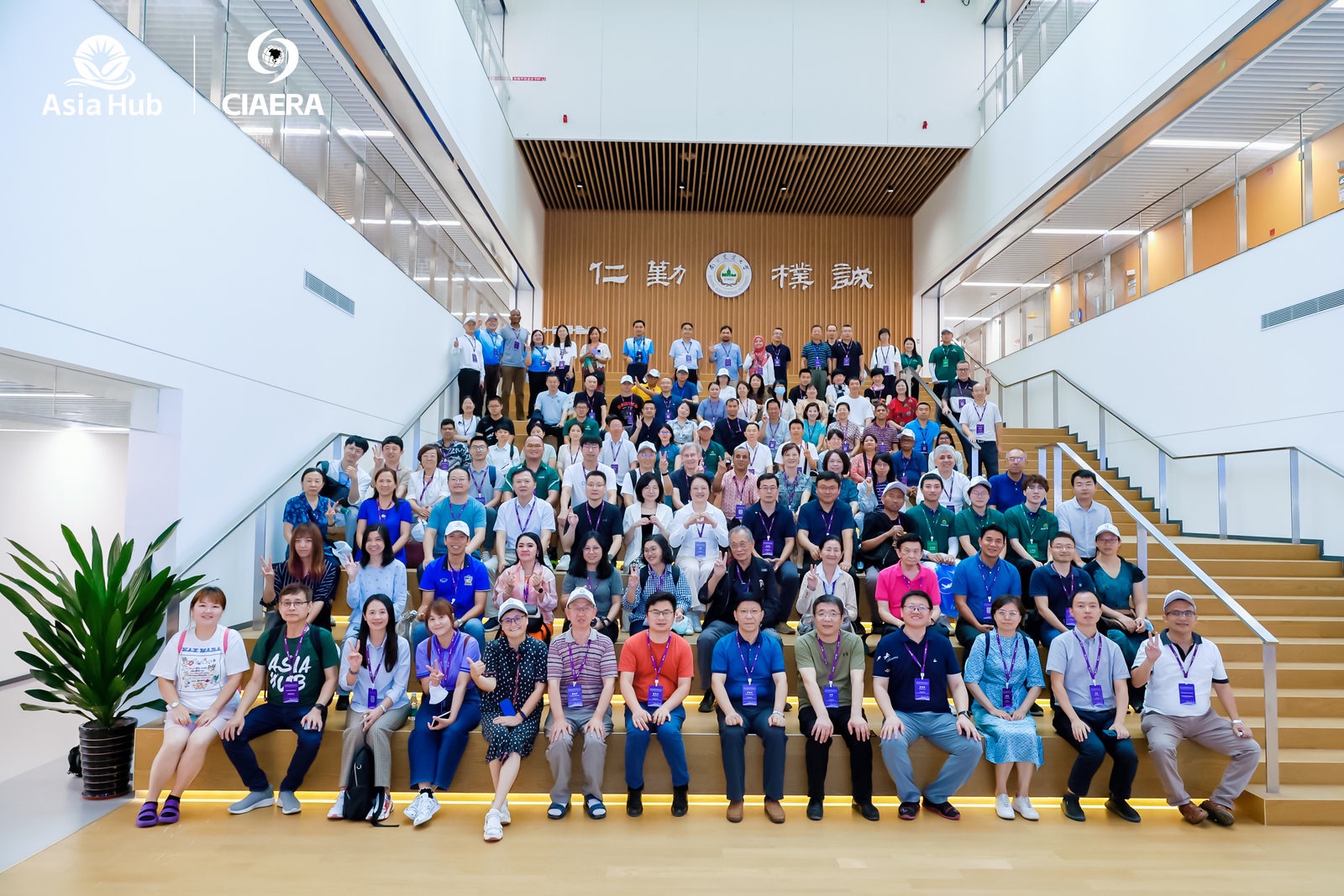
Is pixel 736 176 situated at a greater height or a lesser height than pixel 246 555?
greater

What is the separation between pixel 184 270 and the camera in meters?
5.68

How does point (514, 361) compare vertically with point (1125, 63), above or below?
below

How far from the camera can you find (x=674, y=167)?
50.8ft

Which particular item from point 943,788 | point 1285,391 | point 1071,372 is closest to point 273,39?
point 943,788

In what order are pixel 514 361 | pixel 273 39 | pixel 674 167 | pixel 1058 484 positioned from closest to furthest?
pixel 273 39 < pixel 1058 484 < pixel 514 361 < pixel 674 167

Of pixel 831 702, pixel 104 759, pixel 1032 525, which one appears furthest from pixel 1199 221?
pixel 104 759

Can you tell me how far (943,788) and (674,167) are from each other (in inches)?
491

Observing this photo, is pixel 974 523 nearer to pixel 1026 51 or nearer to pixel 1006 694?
pixel 1006 694

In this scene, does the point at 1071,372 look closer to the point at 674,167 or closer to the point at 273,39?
the point at 674,167

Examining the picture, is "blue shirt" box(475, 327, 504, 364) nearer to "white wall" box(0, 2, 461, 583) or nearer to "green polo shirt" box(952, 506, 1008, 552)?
"white wall" box(0, 2, 461, 583)

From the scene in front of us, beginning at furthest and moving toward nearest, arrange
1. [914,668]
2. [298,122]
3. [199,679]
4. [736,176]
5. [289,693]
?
[736,176]
[298,122]
[914,668]
[289,693]
[199,679]

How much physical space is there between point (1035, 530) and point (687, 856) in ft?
11.9

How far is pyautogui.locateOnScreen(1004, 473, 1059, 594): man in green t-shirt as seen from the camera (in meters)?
6.56

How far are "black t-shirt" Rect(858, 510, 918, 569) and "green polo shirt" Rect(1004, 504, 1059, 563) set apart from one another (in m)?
0.68
